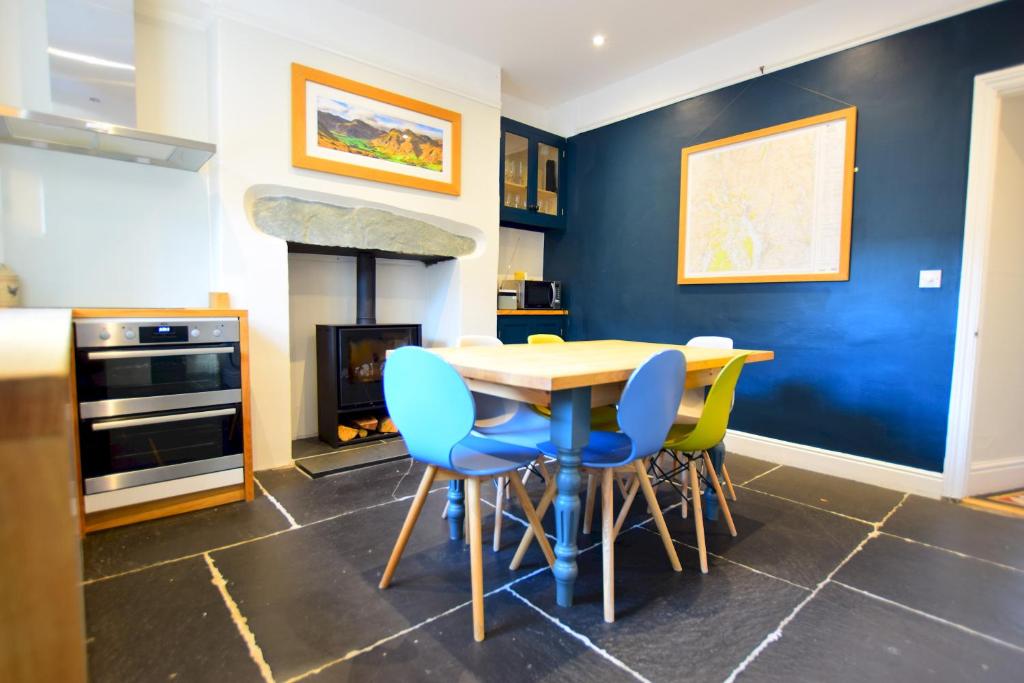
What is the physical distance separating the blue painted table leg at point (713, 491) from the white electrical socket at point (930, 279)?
1556mm

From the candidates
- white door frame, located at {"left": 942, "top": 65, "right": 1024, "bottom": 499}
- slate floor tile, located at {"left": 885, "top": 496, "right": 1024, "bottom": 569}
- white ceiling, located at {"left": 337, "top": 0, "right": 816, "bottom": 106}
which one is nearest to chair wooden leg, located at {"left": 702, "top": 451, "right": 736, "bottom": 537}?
slate floor tile, located at {"left": 885, "top": 496, "right": 1024, "bottom": 569}

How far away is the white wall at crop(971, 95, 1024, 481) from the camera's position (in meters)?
2.59

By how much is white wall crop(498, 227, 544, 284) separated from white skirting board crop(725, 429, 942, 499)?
246 cm

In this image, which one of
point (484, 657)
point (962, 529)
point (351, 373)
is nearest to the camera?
point (484, 657)

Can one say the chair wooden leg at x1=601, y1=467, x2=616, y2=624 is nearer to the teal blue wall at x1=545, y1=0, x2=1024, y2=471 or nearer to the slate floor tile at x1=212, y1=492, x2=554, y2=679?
the slate floor tile at x1=212, y1=492, x2=554, y2=679

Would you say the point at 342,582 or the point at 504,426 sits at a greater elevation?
the point at 504,426

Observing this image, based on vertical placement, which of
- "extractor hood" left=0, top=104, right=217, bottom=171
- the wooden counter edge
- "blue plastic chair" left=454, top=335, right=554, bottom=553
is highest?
"extractor hood" left=0, top=104, right=217, bottom=171

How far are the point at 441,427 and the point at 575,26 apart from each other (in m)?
3.19

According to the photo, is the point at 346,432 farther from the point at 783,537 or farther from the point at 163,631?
the point at 783,537

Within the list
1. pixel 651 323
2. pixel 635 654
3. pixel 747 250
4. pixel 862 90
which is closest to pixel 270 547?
pixel 635 654

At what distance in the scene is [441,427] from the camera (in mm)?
1460

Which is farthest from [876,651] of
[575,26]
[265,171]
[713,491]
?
[575,26]

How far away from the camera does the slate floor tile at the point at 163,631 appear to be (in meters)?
1.32

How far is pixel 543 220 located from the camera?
4.55m
